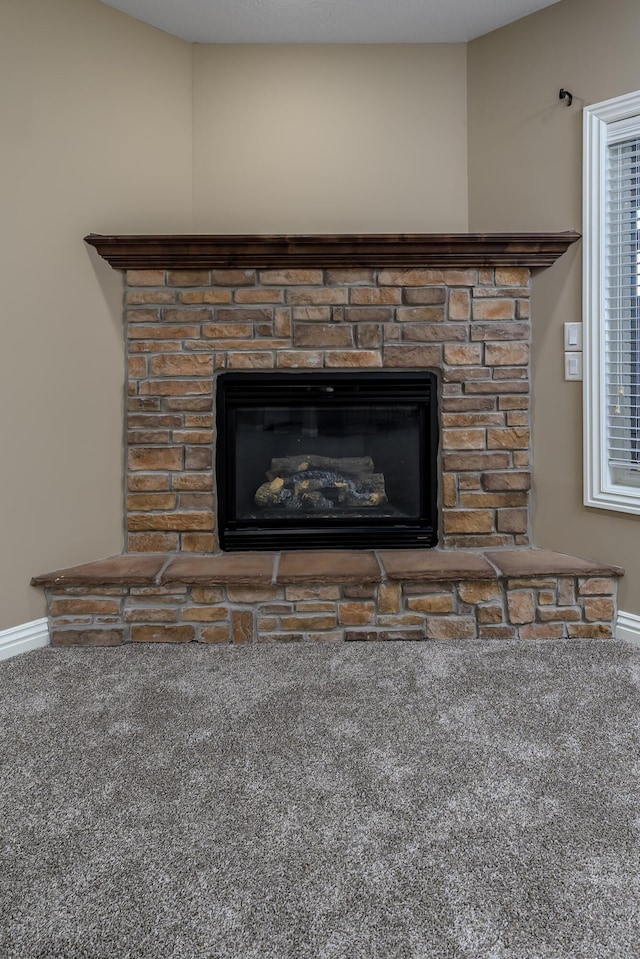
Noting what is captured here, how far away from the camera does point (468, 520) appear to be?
101 inches

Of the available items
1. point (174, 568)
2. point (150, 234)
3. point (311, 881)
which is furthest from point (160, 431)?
point (311, 881)

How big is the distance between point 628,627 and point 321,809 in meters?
1.61

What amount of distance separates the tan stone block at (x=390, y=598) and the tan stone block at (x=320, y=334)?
1.08 metres

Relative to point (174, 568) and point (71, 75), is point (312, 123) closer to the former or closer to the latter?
point (71, 75)

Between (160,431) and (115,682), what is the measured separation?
1.07 m

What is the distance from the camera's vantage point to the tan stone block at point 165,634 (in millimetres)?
2299

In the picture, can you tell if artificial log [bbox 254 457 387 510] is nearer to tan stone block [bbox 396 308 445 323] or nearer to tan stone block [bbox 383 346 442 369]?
tan stone block [bbox 383 346 442 369]

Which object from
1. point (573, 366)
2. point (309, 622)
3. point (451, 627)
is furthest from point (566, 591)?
point (309, 622)

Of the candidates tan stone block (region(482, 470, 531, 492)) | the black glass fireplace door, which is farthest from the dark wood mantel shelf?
tan stone block (region(482, 470, 531, 492))

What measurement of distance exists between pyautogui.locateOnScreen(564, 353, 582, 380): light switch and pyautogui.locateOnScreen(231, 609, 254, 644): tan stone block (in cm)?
170

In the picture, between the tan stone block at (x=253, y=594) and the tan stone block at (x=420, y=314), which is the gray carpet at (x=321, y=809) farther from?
the tan stone block at (x=420, y=314)

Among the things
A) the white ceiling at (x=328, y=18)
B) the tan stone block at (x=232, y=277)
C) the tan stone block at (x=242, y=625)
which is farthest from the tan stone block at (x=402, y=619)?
the white ceiling at (x=328, y=18)

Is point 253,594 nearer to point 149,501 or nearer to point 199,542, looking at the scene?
point 199,542

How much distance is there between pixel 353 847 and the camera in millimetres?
1197
